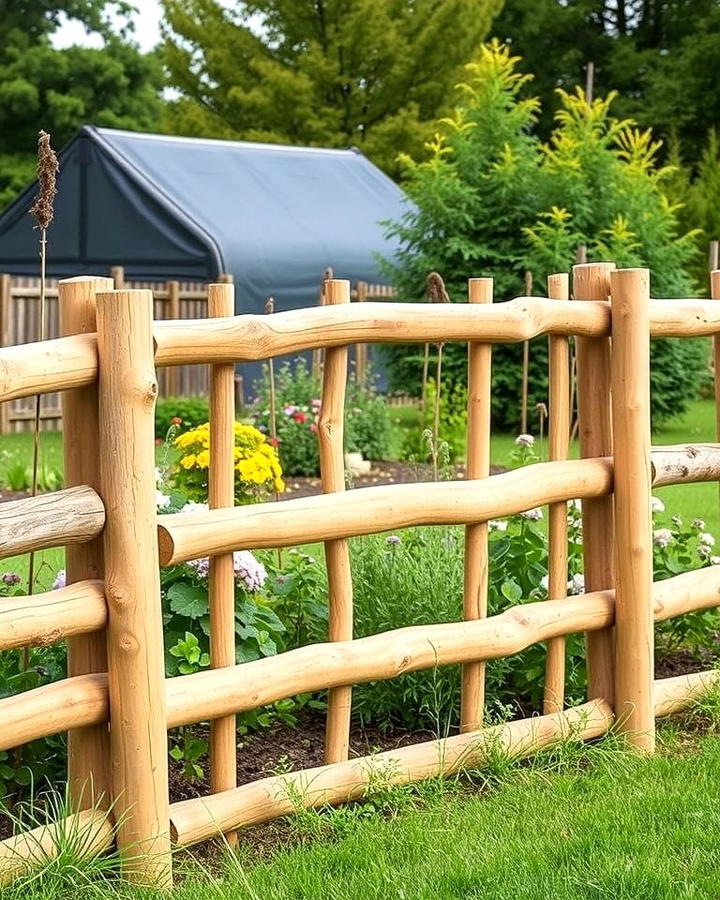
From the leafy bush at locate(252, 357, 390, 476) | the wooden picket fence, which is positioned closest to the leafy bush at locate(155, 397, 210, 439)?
the leafy bush at locate(252, 357, 390, 476)

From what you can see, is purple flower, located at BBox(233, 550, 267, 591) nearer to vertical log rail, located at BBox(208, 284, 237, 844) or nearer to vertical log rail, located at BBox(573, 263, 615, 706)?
vertical log rail, located at BBox(208, 284, 237, 844)

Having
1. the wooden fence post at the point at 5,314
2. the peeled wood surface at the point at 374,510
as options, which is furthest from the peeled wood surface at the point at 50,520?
the wooden fence post at the point at 5,314

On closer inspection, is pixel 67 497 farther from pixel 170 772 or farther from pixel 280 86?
pixel 280 86

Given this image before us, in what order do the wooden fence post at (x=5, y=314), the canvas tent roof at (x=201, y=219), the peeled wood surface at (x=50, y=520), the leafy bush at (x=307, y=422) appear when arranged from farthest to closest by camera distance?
1. the canvas tent roof at (x=201, y=219)
2. the wooden fence post at (x=5, y=314)
3. the leafy bush at (x=307, y=422)
4. the peeled wood surface at (x=50, y=520)

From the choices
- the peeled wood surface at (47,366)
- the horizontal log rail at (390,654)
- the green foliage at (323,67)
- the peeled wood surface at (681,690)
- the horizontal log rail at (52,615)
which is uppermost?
the green foliage at (323,67)

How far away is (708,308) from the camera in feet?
15.8

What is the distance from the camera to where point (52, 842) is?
3141 millimetres

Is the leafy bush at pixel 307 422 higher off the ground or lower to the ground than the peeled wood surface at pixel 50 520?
lower

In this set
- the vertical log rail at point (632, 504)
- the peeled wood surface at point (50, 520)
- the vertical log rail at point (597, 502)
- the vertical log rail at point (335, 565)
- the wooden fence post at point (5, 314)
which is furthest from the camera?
the wooden fence post at point (5, 314)

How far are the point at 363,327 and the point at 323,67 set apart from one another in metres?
24.3

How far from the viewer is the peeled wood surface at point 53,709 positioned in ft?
10.00

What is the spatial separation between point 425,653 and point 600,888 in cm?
96

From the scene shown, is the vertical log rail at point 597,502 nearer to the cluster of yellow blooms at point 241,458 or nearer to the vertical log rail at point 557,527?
the vertical log rail at point 557,527

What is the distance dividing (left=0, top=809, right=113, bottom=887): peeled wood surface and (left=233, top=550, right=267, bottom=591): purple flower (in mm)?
1004
